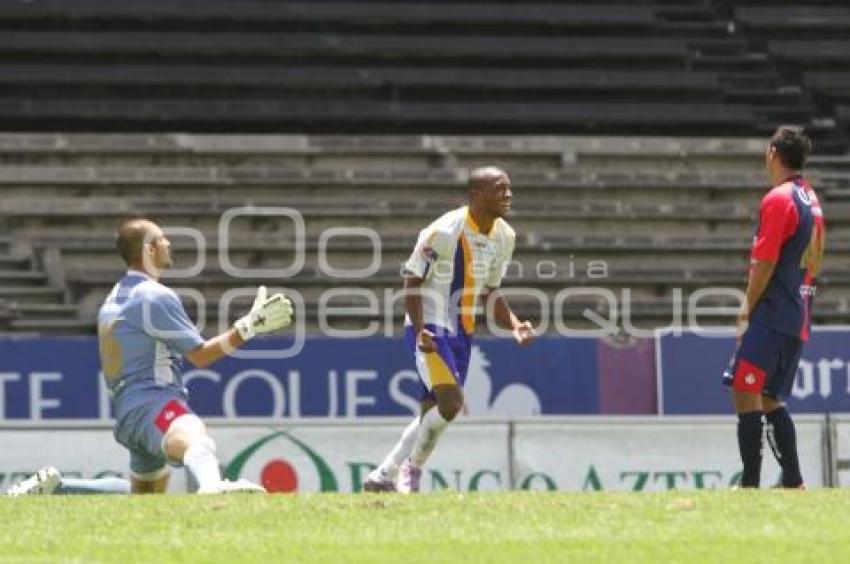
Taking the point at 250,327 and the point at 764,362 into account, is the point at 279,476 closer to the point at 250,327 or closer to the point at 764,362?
the point at 250,327

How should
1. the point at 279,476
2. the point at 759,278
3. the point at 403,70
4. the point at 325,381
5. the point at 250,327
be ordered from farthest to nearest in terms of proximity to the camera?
the point at 403,70 → the point at 325,381 → the point at 279,476 → the point at 759,278 → the point at 250,327

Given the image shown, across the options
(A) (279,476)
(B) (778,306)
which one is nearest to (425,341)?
(B) (778,306)

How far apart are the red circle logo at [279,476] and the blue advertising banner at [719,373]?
3.86 m

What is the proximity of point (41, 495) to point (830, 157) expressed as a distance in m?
13.4

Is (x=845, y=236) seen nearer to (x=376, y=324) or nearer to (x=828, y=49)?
(x=828, y=49)

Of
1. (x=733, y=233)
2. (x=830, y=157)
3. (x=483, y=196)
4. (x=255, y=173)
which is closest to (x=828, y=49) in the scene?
(x=830, y=157)

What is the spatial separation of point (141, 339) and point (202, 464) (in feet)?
2.53

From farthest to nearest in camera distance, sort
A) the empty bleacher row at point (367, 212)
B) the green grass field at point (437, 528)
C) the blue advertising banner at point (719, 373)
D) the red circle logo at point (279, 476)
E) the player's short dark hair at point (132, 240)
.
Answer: the empty bleacher row at point (367, 212) < the blue advertising banner at point (719, 373) < the red circle logo at point (279, 476) < the player's short dark hair at point (132, 240) < the green grass field at point (437, 528)

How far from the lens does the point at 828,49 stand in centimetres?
2377

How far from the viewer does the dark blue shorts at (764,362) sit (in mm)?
10734

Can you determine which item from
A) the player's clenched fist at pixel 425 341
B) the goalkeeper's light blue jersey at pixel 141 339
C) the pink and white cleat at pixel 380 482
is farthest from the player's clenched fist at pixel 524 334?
the goalkeeper's light blue jersey at pixel 141 339

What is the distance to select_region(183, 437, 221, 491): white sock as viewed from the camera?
9977mm

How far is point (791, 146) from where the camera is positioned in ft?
35.2

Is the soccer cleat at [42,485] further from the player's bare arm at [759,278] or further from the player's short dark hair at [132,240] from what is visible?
the player's bare arm at [759,278]
